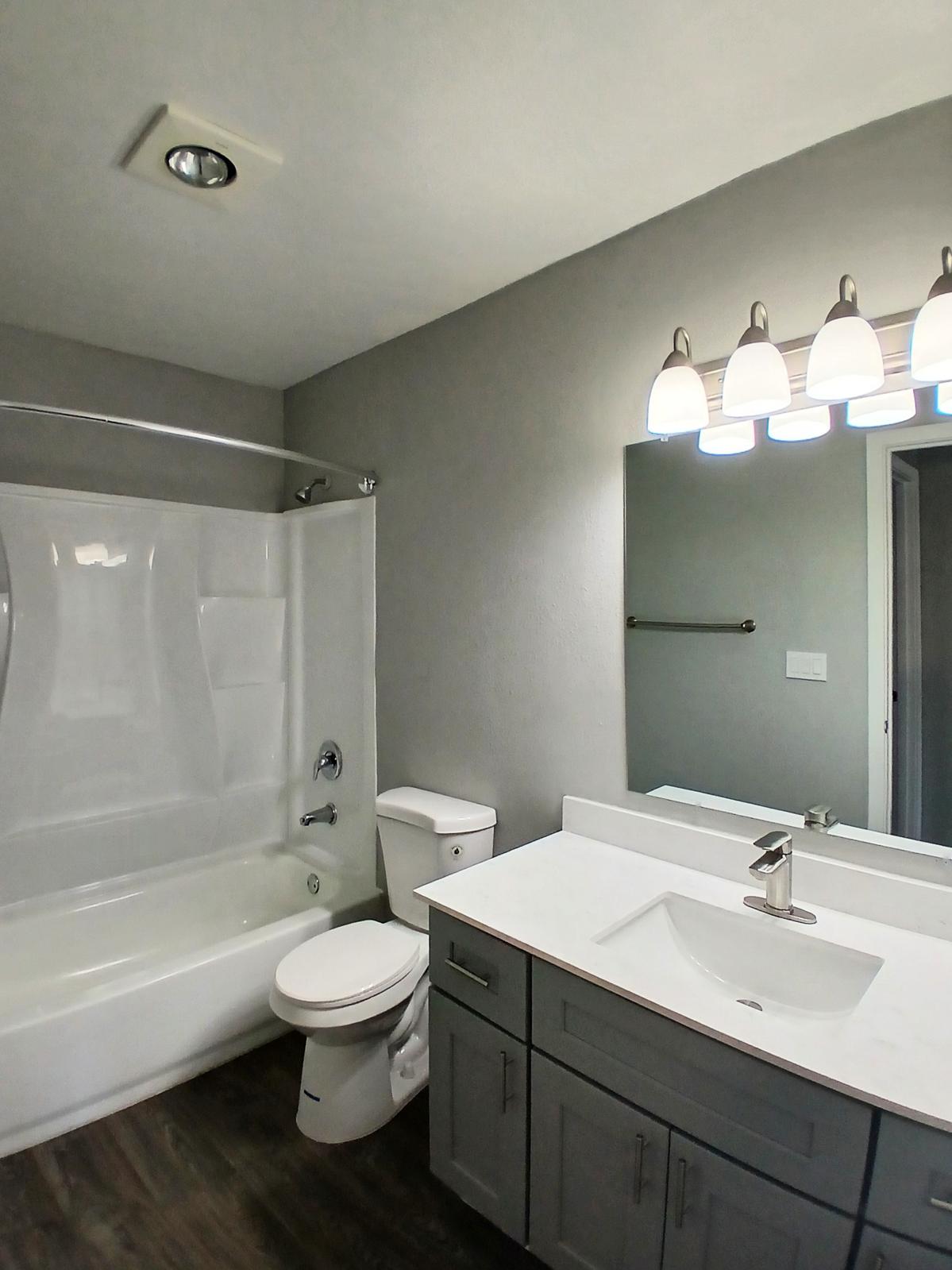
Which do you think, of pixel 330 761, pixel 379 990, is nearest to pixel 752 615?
pixel 379 990

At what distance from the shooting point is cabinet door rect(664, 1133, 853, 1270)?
0.99 m

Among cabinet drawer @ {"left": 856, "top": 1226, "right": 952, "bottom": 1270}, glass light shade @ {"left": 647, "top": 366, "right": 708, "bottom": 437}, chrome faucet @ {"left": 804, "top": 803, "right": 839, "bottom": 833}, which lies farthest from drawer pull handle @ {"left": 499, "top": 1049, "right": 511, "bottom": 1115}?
glass light shade @ {"left": 647, "top": 366, "right": 708, "bottom": 437}

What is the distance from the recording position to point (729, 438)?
1624mm

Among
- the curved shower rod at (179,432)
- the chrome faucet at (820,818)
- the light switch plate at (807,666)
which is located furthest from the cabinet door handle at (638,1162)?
A: the curved shower rod at (179,432)

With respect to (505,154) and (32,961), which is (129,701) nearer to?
(32,961)

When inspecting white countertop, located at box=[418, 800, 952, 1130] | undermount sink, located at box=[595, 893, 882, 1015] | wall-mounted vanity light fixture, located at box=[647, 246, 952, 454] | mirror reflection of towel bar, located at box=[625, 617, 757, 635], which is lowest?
undermount sink, located at box=[595, 893, 882, 1015]

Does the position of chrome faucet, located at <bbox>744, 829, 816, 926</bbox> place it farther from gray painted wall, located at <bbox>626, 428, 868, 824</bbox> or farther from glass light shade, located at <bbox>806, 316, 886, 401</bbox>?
glass light shade, located at <bbox>806, 316, 886, 401</bbox>

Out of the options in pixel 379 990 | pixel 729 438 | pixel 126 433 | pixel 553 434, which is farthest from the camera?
pixel 126 433

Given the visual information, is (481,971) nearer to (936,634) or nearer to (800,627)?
(800,627)

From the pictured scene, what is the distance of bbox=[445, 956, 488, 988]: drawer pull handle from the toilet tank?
0.57 meters

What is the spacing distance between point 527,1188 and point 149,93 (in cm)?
225

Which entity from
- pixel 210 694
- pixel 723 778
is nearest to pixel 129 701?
pixel 210 694

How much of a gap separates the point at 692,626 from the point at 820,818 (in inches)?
20.2

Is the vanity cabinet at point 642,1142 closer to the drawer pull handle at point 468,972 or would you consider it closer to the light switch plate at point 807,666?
the drawer pull handle at point 468,972
